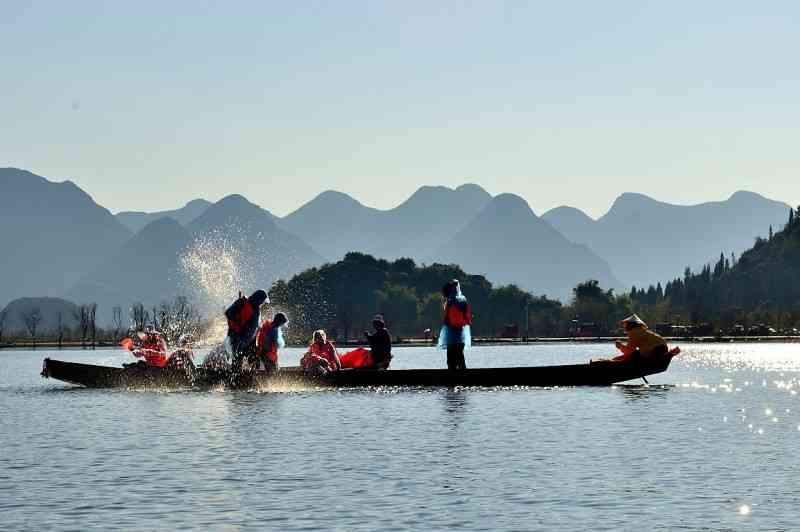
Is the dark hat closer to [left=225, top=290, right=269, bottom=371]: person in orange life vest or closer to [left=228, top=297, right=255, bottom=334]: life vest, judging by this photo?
[left=225, top=290, right=269, bottom=371]: person in orange life vest

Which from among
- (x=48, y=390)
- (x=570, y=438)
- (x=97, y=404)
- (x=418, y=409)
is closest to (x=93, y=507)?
(x=570, y=438)

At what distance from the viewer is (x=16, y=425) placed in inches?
1700

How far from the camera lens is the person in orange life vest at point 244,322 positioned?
5188 centimetres

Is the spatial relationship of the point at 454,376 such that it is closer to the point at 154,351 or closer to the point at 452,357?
the point at 452,357

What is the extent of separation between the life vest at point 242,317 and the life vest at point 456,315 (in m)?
7.89

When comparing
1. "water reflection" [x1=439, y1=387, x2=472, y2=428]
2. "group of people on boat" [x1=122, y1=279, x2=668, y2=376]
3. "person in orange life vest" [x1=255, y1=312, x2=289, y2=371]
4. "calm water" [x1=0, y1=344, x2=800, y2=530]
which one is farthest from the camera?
"person in orange life vest" [x1=255, y1=312, x2=289, y2=371]

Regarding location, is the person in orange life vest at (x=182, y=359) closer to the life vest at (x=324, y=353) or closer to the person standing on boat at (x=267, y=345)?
the person standing on boat at (x=267, y=345)

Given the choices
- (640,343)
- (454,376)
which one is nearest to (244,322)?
(454,376)

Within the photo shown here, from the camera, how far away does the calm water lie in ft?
76.4

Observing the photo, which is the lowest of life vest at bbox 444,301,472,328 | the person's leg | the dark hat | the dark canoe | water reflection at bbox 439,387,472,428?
water reflection at bbox 439,387,472,428

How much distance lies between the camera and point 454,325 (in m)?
53.5

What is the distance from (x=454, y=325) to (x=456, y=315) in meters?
0.49

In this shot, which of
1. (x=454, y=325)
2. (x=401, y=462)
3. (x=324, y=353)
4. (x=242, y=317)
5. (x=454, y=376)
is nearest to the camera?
(x=401, y=462)

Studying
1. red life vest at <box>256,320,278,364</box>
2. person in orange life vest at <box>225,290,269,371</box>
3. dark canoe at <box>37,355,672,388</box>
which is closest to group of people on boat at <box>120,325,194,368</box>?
dark canoe at <box>37,355,672,388</box>
